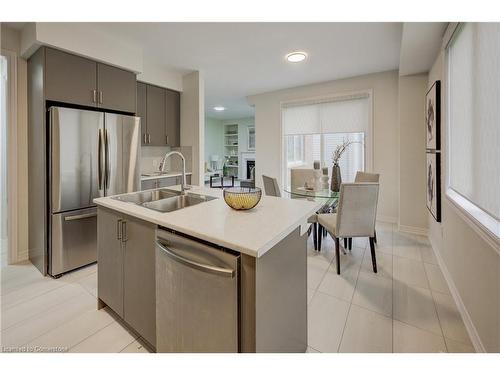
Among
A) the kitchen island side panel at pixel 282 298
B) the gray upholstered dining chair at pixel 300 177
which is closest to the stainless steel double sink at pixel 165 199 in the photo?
the kitchen island side panel at pixel 282 298

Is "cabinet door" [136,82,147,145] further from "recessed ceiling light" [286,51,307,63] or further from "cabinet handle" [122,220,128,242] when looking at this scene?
"cabinet handle" [122,220,128,242]

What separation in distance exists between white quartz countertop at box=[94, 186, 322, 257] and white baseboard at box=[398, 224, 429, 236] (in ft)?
9.18

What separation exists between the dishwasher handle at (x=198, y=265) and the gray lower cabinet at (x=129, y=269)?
0.17 meters

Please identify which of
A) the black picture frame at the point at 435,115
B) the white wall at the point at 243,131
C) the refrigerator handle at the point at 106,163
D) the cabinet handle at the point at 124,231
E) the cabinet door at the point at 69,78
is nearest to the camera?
the cabinet handle at the point at 124,231

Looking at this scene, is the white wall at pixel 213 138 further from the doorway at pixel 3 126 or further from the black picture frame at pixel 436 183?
the black picture frame at pixel 436 183

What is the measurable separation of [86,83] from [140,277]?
2214 mm

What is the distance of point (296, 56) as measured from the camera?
312 centimetres

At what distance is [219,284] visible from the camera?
0.97m

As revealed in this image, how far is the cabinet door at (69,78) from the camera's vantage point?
2223 millimetres

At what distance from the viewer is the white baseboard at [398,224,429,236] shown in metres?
3.38

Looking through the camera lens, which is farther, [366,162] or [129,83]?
[366,162]
